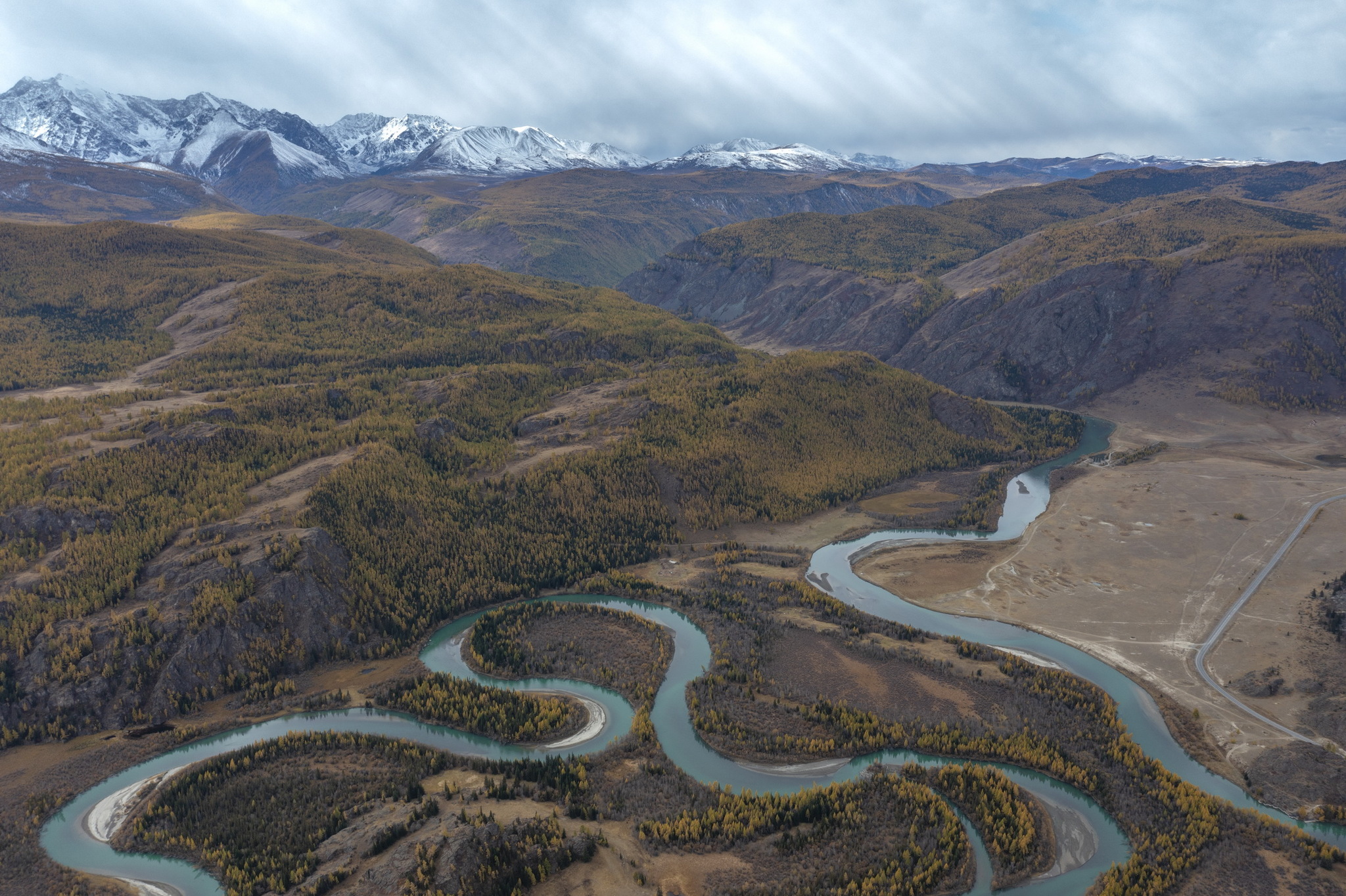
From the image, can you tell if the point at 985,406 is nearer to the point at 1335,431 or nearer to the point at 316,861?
the point at 1335,431

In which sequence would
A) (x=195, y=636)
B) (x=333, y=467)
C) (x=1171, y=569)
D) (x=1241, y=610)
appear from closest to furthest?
(x=195, y=636)
(x=1241, y=610)
(x=1171, y=569)
(x=333, y=467)

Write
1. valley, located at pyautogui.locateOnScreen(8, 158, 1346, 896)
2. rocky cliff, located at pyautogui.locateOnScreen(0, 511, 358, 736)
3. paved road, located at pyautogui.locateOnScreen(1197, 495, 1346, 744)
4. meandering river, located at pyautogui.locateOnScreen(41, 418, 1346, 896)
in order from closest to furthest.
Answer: meandering river, located at pyautogui.locateOnScreen(41, 418, 1346, 896) < valley, located at pyautogui.locateOnScreen(8, 158, 1346, 896) < paved road, located at pyautogui.locateOnScreen(1197, 495, 1346, 744) < rocky cliff, located at pyautogui.locateOnScreen(0, 511, 358, 736)

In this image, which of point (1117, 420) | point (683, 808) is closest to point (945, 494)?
point (1117, 420)

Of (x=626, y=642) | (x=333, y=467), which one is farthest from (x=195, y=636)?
(x=626, y=642)

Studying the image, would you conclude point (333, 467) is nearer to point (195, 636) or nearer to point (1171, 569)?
point (195, 636)

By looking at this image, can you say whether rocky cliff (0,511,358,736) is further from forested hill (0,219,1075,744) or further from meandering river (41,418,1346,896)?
meandering river (41,418,1346,896)

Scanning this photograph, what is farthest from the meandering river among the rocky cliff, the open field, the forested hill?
the rocky cliff
